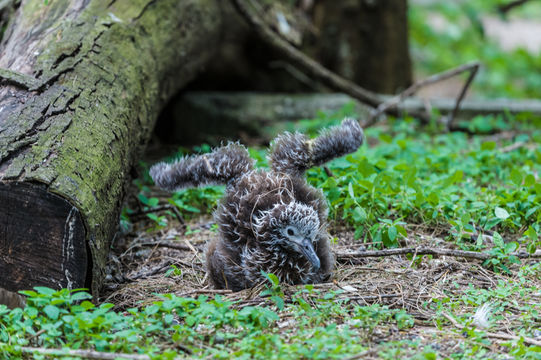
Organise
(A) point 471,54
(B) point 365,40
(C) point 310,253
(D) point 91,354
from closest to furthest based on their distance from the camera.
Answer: (D) point 91,354
(C) point 310,253
(B) point 365,40
(A) point 471,54

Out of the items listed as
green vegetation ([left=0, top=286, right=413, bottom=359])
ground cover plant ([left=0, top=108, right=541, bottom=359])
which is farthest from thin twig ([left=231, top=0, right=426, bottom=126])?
green vegetation ([left=0, top=286, right=413, bottom=359])

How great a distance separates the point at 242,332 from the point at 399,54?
282 inches

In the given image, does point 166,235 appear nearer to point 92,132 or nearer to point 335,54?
point 92,132

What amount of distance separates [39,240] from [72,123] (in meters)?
0.89

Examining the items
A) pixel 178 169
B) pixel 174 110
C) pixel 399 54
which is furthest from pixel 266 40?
pixel 178 169

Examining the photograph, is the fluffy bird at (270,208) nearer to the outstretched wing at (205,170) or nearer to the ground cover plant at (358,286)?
the outstretched wing at (205,170)

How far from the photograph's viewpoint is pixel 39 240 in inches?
130

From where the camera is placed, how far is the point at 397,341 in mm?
3039

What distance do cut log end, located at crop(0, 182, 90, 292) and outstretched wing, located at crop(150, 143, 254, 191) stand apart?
1.00m

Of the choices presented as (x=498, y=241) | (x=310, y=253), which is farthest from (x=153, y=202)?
(x=498, y=241)

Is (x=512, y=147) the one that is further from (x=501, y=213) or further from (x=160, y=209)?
(x=160, y=209)

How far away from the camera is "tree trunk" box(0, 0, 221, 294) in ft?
10.8

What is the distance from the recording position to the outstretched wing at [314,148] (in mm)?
4195

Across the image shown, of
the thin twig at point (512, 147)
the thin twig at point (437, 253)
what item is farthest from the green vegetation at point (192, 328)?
the thin twig at point (512, 147)
